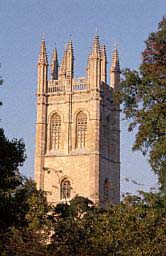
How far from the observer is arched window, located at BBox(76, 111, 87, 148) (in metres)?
56.4

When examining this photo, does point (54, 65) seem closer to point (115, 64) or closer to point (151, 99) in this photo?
point (115, 64)

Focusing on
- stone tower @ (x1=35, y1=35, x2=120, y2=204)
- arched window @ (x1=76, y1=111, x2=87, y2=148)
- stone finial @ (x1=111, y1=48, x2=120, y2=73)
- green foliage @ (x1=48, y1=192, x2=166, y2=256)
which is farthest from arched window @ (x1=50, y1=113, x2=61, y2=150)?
green foliage @ (x1=48, y1=192, x2=166, y2=256)

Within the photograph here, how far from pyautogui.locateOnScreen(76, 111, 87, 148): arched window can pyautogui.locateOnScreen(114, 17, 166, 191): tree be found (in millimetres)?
35776

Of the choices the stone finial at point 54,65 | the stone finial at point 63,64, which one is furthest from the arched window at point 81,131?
the stone finial at point 54,65

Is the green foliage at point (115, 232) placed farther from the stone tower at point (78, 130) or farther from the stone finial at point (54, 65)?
the stone finial at point (54, 65)

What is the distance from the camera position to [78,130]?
56.9 metres

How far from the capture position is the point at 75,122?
2245 inches

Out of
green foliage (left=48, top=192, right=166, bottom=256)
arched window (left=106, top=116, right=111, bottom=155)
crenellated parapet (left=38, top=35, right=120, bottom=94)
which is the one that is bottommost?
green foliage (left=48, top=192, right=166, bottom=256)

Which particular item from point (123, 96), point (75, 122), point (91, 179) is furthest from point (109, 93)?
point (123, 96)

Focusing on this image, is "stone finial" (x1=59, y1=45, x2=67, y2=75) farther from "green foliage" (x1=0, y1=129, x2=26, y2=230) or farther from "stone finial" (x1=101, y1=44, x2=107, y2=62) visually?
"green foliage" (x1=0, y1=129, x2=26, y2=230)

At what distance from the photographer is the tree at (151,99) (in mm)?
18688

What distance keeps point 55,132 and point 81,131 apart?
7.26 ft

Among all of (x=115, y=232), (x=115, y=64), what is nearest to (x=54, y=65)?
(x=115, y=64)

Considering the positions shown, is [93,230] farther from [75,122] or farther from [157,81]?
[75,122]
